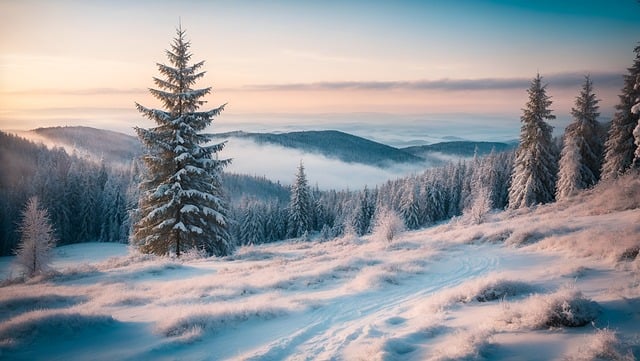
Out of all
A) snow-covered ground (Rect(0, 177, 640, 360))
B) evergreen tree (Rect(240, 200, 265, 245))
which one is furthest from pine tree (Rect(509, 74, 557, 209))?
evergreen tree (Rect(240, 200, 265, 245))

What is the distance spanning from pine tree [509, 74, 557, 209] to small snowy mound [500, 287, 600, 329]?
33.6m

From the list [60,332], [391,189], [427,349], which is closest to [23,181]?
[391,189]

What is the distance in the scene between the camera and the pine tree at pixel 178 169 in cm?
2186

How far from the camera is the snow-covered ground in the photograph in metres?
6.86

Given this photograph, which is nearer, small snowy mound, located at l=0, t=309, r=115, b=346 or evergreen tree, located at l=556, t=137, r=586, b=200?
small snowy mound, located at l=0, t=309, r=115, b=346

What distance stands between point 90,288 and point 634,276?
17015mm

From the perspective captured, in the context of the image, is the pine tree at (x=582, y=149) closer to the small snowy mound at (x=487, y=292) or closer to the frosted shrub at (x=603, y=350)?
the small snowy mound at (x=487, y=292)

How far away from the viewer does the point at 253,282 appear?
13.8 metres

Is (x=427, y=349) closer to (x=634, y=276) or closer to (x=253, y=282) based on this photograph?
(x=634, y=276)

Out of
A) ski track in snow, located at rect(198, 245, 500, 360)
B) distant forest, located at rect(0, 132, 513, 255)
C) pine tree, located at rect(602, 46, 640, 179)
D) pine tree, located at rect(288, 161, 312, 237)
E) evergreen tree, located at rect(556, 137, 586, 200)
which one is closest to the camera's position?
ski track in snow, located at rect(198, 245, 500, 360)

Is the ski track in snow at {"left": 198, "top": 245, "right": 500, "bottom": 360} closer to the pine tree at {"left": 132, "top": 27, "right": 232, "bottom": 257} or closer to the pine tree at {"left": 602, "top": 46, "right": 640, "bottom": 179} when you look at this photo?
the pine tree at {"left": 132, "top": 27, "right": 232, "bottom": 257}

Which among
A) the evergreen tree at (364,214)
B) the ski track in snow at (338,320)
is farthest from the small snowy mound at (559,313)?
the evergreen tree at (364,214)

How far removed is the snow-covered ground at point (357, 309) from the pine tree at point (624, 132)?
22064mm

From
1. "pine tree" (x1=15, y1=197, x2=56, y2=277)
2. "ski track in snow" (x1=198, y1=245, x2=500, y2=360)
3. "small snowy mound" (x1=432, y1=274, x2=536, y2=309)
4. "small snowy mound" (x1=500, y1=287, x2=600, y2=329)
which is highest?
Answer: "small snowy mound" (x1=500, y1=287, x2=600, y2=329)
